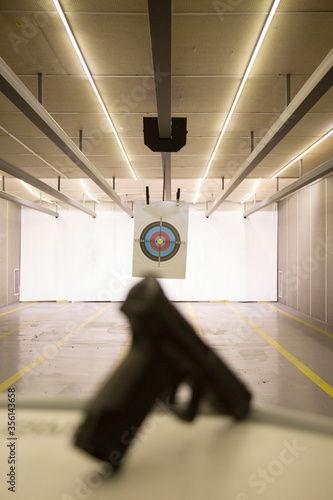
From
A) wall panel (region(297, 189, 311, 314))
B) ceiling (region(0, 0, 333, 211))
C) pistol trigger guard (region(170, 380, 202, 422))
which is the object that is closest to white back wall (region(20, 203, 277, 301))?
wall panel (region(297, 189, 311, 314))

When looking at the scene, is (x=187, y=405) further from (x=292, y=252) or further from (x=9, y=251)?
(x=9, y=251)

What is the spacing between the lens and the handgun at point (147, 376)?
98cm

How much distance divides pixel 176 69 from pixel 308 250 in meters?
6.00

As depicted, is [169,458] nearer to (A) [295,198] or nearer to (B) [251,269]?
(A) [295,198]

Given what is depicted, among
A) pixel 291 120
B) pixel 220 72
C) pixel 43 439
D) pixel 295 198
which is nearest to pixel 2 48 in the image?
pixel 220 72

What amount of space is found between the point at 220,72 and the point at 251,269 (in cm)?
770

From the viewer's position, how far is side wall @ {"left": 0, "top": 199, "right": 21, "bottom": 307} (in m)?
9.03

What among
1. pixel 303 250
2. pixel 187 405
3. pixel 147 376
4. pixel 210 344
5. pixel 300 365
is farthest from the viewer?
pixel 303 250

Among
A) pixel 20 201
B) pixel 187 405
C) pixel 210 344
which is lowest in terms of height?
pixel 210 344

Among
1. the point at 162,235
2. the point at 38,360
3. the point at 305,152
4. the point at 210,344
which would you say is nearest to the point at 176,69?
the point at 210,344

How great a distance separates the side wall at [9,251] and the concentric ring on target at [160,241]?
5235mm

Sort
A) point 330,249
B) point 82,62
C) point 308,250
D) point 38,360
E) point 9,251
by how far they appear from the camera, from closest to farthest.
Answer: point 82,62 < point 38,360 < point 330,249 < point 308,250 < point 9,251

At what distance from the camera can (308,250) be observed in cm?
778

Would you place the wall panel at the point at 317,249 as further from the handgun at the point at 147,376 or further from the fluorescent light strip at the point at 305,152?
the handgun at the point at 147,376
